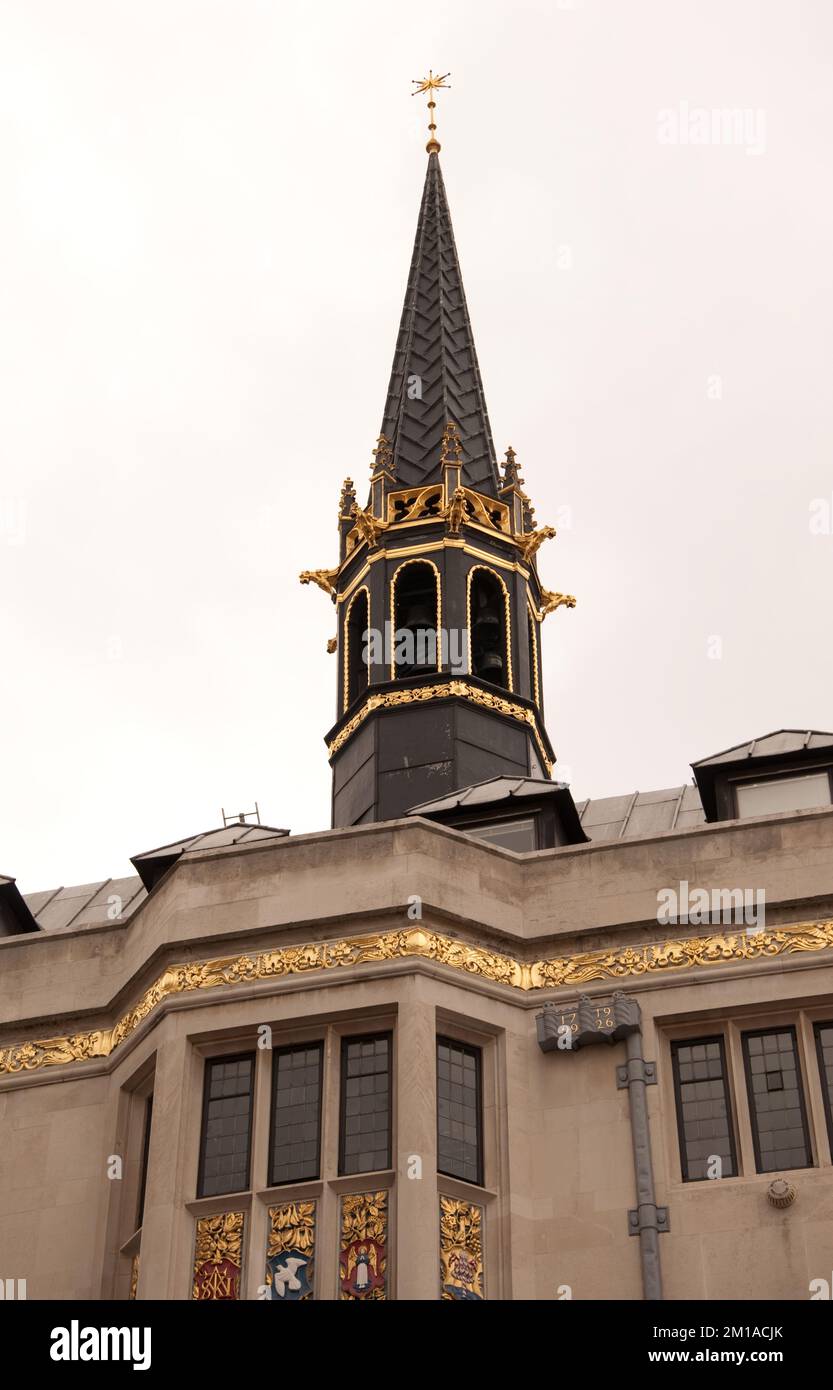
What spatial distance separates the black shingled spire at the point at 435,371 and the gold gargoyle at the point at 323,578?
8.00 ft

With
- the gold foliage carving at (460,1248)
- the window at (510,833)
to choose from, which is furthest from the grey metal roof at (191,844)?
the gold foliage carving at (460,1248)

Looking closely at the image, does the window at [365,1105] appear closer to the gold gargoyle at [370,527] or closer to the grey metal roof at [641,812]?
the grey metal roof at [641,812]

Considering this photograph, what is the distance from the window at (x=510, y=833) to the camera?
3412cm

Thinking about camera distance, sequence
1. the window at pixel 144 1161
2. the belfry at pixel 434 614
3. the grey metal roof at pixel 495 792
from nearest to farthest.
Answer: the window at pixel 144 1161
the grey metal roof at pixel 495 792
the belfry at pixel 434 614

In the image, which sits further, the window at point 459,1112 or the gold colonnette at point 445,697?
the gold colonnette at point 445,697

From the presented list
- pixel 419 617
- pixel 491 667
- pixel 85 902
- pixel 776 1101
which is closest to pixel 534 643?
pixel 491 667

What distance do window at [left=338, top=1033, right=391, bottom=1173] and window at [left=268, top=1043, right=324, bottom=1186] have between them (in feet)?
1.05

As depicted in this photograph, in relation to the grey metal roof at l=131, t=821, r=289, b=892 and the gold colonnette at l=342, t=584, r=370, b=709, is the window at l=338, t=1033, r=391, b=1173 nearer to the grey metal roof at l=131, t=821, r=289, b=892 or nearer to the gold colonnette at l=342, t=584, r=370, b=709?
the grey metal roof at l=131, t=821, r=289, b=892

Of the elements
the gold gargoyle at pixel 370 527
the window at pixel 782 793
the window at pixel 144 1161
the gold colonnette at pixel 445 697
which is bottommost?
the window at pixel 144 1161

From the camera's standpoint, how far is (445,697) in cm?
4478

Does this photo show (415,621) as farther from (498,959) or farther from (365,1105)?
(365,1105)

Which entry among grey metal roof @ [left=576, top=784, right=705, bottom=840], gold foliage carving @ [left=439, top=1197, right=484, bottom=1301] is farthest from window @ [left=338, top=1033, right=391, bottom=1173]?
grey metal roof @ [left=576, top=784, right=705, bottom=840]

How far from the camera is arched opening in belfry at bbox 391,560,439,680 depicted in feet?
151

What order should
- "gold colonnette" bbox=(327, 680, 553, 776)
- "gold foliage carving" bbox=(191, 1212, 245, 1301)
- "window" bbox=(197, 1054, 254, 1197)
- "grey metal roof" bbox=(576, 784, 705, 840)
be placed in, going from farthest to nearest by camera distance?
"gold colonnette" bbox=(327, 680, 553, 776), "grey metal roof" bbox=(576, 784, 705, 840), "window" bbox=(197, 1054, 254, 1197), "gold foliage carving" bbox=(191, 1212, 245, 1301)
